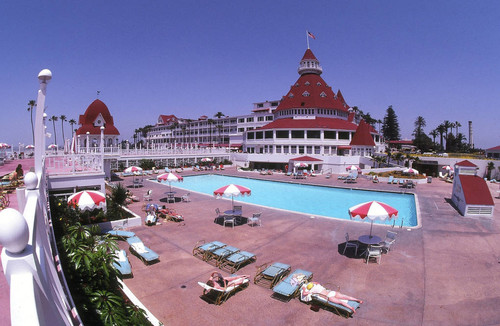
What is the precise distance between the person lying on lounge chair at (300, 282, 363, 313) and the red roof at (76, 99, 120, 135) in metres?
34.9

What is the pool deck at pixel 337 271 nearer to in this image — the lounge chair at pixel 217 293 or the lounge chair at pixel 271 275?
the lounge chair at pixel 217 293

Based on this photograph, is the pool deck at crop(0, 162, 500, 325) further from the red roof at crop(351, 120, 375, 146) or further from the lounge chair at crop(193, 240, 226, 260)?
the red roof at crop(351, 120, 375, 146)

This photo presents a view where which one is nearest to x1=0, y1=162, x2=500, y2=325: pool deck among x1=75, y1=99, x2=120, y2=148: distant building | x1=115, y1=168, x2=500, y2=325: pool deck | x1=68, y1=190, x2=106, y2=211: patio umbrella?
x1=115, y1=168, x2=500, y2=325: pool deck

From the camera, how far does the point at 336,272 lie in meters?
9.97

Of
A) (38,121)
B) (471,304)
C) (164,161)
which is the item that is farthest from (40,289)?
(164,161)

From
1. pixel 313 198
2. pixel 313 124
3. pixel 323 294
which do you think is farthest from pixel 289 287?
pixel 313 124

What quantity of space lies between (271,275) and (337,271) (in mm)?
2582

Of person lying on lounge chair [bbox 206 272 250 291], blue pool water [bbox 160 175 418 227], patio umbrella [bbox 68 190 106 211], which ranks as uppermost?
patio umbrella [bbox 68 190 106 211]

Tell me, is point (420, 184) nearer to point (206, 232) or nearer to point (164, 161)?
point (206, 232)

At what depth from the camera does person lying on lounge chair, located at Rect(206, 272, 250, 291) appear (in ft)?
26.6

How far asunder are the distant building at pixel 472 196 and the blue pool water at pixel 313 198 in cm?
281

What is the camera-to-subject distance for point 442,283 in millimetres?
9227

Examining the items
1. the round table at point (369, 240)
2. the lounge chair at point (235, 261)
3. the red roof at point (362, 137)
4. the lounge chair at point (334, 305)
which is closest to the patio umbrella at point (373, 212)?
the round table at point (369, 240)

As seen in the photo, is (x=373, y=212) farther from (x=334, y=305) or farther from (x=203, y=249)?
(x=203, y=249)
